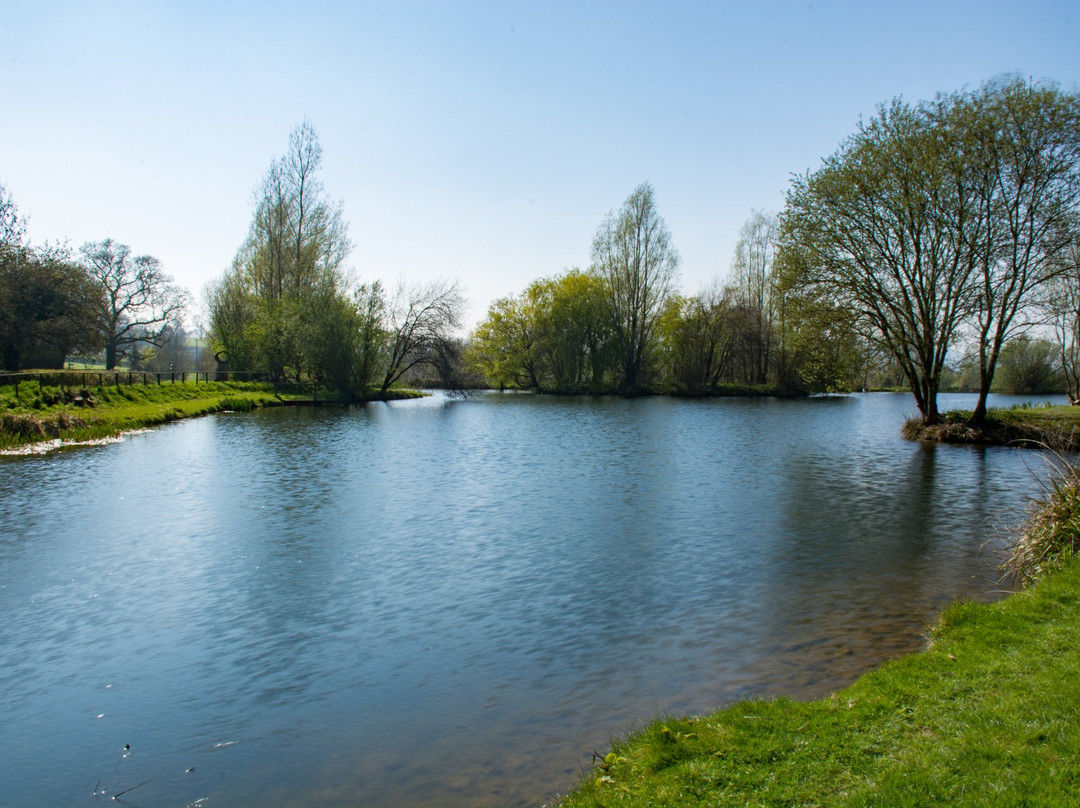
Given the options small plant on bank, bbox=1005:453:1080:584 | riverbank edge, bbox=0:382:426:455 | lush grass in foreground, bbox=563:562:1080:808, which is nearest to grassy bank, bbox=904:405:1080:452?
small plant on bank, bbox=1005:453:1080:584

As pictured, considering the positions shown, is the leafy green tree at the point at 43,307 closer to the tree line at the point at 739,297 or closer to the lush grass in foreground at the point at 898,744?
the tree line at the point at 739,297

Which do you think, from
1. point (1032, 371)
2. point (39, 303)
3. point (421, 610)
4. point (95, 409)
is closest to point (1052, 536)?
point (421, 610)

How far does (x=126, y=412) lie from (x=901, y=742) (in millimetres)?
33466

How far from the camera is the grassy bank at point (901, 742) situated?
373 cm

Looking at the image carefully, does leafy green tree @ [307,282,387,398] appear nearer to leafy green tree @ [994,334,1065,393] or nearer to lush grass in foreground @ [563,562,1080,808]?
lush grass in foreground @ [563,562,1080,808]

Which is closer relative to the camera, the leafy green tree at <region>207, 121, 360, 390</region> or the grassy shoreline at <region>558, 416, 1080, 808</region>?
the grassy shoreline at <region>558, 416, 1080, 808</region>

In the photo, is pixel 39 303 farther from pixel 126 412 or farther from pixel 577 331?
pixel 577 331

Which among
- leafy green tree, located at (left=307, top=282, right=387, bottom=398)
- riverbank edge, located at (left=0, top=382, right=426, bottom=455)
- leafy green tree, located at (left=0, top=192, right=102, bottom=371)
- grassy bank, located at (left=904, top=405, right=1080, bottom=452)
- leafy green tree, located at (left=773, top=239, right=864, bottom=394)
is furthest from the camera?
leafy green tree, located at (left=307, top=282, right=387, bottom=398)

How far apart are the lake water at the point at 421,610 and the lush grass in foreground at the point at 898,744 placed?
32.9 inches

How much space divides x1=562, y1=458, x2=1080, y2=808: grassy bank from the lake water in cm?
83

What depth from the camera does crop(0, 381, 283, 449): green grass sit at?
76.5 feet

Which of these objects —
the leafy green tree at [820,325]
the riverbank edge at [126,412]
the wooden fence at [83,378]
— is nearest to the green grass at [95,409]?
the riverbank edge at [126,412]

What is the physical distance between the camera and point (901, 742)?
Answer: 430 cm

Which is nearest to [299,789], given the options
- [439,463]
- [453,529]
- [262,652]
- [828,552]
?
[262,652]
